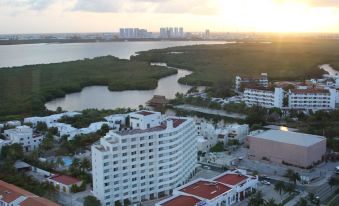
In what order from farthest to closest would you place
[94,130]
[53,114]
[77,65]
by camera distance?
[77,65] < [53,114] < [94,130]

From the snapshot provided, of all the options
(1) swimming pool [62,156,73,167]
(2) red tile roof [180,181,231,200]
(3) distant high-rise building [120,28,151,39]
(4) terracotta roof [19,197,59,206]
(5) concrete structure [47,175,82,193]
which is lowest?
(1) swimming pool [62,156,73,167]

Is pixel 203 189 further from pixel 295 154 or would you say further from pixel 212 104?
pixel 212 104

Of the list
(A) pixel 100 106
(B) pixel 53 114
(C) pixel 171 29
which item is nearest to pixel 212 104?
(A) pixel 100 106

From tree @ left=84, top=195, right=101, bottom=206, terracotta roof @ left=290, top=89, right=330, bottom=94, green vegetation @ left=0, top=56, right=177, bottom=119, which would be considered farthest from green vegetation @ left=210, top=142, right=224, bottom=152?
green vegetation @ left=0, top=56, right=177, bottom=119

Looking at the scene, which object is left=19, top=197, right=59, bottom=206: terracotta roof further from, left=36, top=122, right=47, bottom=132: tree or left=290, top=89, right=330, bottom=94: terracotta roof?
left=290, top=89, right=330, bottom=94: terracotta roof

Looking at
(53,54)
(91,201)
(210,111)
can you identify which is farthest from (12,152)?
(53,54)

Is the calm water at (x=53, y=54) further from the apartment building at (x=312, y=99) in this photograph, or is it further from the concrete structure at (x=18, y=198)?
the concrete structure at (x=18, y=198)
